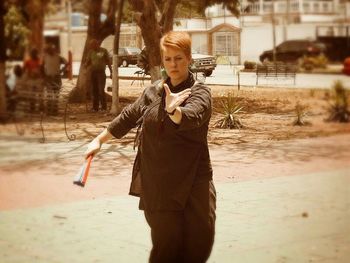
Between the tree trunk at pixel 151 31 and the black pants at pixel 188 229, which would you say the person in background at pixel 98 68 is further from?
the black pants at pixel 188 229

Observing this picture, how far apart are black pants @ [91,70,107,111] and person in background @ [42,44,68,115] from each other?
0.18m

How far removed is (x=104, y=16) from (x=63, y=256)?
5.05ft

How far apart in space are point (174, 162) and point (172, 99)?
425mm

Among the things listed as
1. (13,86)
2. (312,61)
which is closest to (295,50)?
(312,61)

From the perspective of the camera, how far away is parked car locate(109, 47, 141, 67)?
15.7 ft

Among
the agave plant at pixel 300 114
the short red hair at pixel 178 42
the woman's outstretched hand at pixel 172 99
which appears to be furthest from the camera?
the agave plant at pixel 300 114

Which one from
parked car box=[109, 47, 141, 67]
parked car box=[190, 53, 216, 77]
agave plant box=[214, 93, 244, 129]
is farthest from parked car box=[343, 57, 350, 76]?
parked car box=[109, 47, 141, 67]

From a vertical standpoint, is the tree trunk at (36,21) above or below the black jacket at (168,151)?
above

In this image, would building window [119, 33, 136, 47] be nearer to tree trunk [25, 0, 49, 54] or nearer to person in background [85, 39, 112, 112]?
person in background [85, 39, 112, 112]

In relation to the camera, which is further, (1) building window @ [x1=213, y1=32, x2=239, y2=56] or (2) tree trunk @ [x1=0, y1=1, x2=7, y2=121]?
(2) tree trunk @ [x1=0, y1=1, x2=7, y2=121]

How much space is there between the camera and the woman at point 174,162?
13.0 feet

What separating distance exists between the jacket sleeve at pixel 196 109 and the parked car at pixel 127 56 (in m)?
0.90

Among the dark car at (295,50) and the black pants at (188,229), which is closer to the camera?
the black pants at (188,229)

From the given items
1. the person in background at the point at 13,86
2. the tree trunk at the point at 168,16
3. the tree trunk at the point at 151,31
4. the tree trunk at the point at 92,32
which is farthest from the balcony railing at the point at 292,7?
the person in background at the point at 13,86
